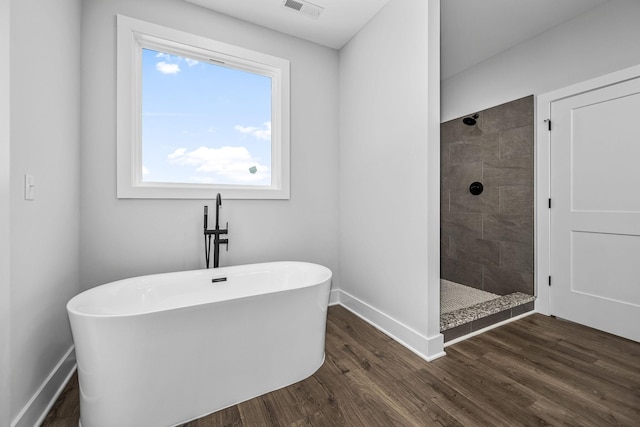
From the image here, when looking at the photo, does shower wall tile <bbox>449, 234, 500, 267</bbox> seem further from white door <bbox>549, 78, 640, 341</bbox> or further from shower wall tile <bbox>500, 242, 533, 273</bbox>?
white door <bbox>549, 78, 640, 341</bbox>

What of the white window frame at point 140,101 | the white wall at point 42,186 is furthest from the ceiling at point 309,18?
the white wall at point 42,186

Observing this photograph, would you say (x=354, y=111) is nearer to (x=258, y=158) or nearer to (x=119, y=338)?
(x=258, y=158)

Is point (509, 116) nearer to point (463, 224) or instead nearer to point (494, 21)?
point (494, 21)

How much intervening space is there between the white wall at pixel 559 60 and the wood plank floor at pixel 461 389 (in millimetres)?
2184

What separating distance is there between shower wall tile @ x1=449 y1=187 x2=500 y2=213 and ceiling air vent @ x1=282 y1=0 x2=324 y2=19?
7.87 ft

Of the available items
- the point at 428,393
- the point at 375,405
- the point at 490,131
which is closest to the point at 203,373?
the point at 375,405

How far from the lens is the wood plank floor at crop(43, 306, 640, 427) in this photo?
134 cm

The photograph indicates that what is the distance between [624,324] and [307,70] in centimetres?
336

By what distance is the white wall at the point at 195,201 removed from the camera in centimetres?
192

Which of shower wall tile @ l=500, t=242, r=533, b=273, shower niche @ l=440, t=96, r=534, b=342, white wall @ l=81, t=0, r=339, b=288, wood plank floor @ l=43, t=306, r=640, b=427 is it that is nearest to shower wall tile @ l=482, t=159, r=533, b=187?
shower niche @ l=440, t=96, r=534, b=342

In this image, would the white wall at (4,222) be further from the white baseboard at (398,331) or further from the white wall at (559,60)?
the white wall at (559,60)

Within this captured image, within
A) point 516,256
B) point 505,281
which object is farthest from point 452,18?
point 505,281

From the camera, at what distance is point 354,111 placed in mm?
2641

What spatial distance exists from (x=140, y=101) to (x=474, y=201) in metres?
3.37
